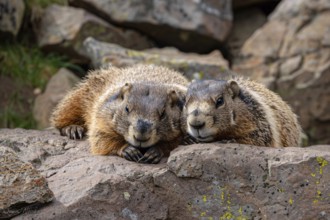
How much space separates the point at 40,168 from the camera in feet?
23.2

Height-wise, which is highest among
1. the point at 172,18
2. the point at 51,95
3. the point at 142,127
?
the point at 172,18

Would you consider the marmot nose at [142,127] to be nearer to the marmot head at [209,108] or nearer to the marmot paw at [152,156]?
the marmot paw at [152,156]

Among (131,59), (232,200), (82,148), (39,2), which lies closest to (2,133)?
(82,148)

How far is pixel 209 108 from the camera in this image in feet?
22.5

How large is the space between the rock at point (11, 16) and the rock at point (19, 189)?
639 cm

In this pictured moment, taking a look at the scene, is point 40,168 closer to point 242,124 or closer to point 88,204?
point 88,204

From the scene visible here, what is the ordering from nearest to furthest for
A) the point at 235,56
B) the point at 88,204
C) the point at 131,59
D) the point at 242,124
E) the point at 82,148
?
the point at 88,204 < the point at 242,124 < the point at 82,148 < the point at 131,59 < the point at 235,56

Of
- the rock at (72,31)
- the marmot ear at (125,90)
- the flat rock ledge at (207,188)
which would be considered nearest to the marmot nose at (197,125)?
the flat rock ledge at (207,188)

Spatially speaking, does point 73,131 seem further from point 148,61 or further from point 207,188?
point 148,61

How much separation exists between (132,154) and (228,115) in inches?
39.6

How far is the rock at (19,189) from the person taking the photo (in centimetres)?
593

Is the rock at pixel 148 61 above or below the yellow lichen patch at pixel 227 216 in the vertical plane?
above

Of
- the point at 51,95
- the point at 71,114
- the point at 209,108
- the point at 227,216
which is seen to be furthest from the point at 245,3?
the point at 227,216

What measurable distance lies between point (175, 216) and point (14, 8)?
705 cm
